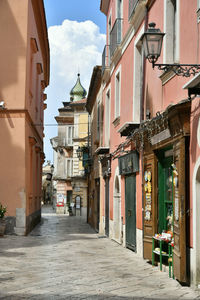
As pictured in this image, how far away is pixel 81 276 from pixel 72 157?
39.2 m

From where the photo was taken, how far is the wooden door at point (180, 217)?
7621mm

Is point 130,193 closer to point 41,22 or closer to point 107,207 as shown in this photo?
point 107,207

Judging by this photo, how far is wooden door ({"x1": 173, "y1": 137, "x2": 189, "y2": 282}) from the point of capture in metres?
7.62

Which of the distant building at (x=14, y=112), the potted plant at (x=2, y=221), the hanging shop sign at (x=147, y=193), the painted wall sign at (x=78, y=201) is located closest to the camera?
the hanging shop sign at (x=147, y=193)

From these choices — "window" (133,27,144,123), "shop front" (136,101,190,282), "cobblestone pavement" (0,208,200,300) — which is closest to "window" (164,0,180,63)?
"shop front" (136,101,190,282)

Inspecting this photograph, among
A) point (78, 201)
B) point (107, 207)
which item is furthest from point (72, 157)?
point (107, 207)

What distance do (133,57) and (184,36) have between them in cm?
501

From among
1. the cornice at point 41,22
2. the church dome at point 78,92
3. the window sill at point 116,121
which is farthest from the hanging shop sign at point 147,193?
the church dome at point 78,92

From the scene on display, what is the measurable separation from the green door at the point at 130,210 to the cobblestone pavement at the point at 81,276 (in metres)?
0.34

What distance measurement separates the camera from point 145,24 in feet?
37.9

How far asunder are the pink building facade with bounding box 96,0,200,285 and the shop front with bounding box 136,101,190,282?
0.05 ft

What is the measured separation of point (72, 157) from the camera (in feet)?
157

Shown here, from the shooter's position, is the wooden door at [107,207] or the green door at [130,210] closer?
the green door at [130,210]

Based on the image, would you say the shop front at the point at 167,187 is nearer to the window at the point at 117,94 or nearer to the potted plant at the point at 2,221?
the window at the point at 117,94
